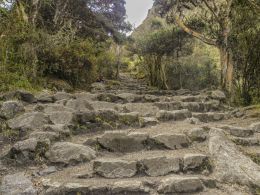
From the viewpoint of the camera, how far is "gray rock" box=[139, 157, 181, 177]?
14.2ft

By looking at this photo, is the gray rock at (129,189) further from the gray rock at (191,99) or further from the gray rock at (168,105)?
the gray rock at (191,99)

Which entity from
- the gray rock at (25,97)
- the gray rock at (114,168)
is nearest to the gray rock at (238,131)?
Result: the gray rock at (114,168)

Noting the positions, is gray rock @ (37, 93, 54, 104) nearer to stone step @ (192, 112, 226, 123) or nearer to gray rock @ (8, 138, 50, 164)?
gray rock @ (8, 138, 50, 164)

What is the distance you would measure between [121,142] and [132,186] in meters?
1.14

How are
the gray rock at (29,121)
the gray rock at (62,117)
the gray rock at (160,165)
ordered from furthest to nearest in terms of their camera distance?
the gray rock at (62,117), the gray rock at (29,121), the gray rock at (160,165)

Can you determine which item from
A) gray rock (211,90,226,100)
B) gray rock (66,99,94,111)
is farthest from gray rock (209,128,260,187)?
gray rock (211,90,226,100)

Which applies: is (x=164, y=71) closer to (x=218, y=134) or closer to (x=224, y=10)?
(x=224, y=10)

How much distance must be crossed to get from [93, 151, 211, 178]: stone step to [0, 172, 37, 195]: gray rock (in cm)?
73

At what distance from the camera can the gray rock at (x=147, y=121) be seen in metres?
6.02

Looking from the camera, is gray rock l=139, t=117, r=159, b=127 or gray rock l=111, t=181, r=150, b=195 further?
gray rock l=139, t=117, r=159, b=127

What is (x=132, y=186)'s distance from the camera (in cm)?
390

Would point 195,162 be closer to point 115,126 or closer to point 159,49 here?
point 115,126

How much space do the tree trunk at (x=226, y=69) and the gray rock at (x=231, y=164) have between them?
5.13 metres

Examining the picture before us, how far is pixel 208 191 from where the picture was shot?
4020mm
